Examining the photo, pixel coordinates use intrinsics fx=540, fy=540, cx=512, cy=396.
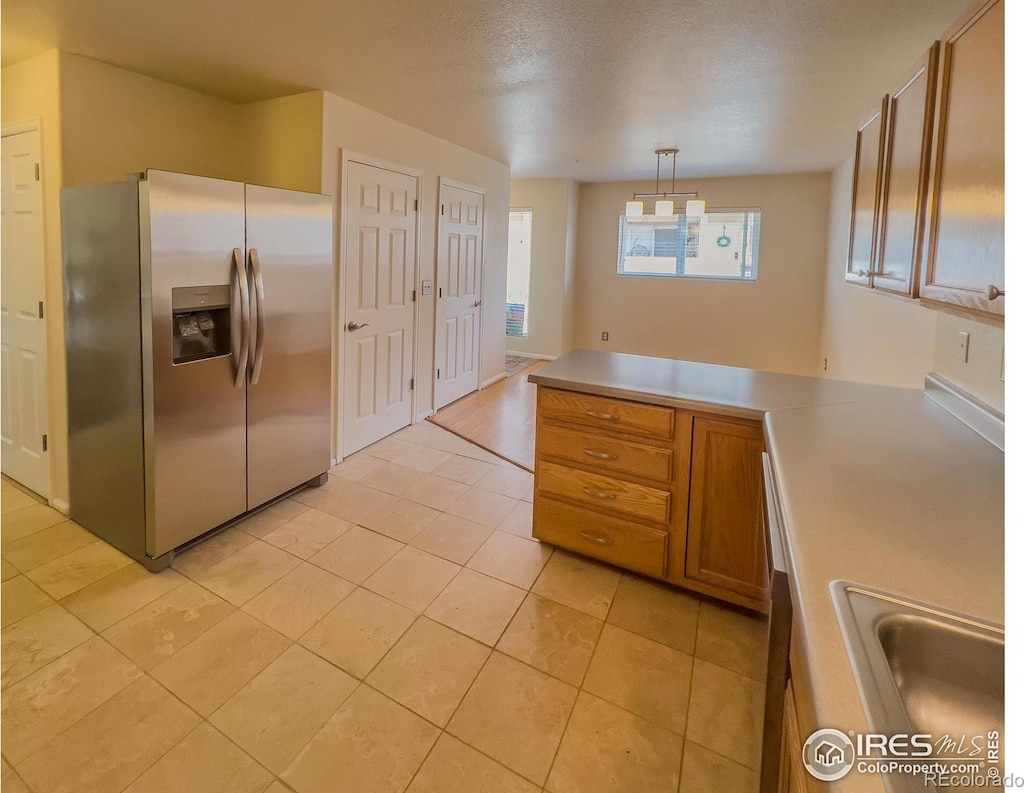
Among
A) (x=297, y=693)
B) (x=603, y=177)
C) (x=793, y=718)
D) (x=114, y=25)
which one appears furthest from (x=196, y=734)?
(x=603, y=177)

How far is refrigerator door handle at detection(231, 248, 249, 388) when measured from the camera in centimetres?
254

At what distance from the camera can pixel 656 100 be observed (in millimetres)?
3273

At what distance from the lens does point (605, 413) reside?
2307mm

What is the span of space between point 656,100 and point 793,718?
10.9 feet

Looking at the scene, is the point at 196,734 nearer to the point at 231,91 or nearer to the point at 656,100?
the point at 231,91

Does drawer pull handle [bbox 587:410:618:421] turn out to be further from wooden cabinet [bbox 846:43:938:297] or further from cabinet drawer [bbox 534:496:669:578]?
wooden cabinet [bbox 846:43:938:297]

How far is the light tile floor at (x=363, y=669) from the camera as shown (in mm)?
1542

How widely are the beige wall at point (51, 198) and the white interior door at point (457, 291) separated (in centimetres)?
248

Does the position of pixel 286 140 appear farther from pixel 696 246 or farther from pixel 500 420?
pixel 696 246

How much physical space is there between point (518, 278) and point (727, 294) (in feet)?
8.80

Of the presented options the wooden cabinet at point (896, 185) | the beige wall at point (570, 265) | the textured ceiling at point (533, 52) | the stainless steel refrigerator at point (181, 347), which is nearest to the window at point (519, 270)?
the beige wall at point (570, 265)

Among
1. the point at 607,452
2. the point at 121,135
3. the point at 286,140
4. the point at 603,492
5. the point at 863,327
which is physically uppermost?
the point at 286,140
